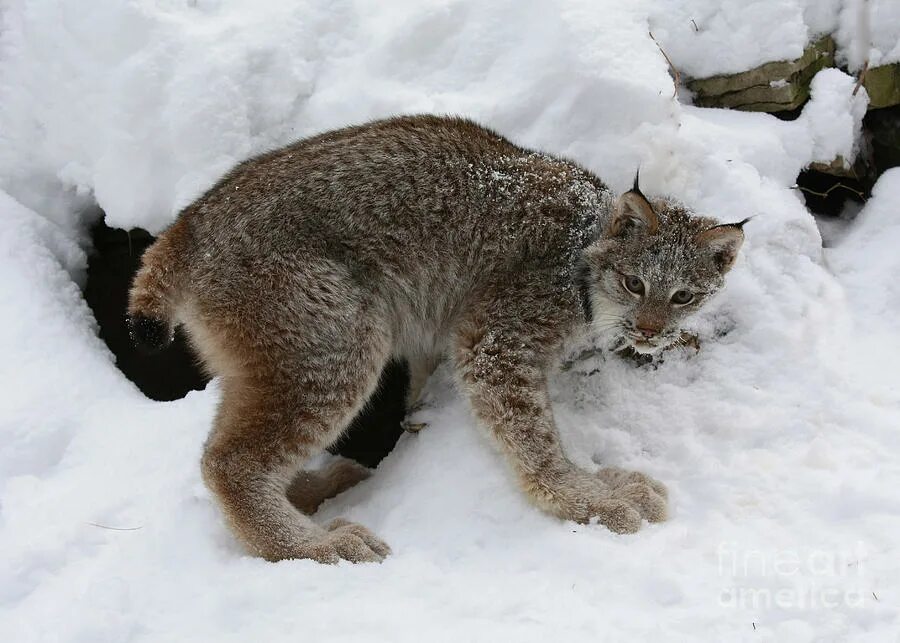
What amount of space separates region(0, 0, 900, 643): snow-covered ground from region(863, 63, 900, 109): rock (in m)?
0.22

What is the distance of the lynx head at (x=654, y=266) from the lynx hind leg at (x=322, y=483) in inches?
69.4

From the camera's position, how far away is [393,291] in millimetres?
4113

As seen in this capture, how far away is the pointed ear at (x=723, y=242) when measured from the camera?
3865mm

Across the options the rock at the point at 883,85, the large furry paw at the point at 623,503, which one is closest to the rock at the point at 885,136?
the rock at the point at 883,85

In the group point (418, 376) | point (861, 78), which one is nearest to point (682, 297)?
point (418, 376)

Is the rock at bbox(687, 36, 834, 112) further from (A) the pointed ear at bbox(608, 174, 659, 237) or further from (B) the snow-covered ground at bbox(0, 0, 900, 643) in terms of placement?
(A) the pointed ear at bbox(608, 174, 659, 237)

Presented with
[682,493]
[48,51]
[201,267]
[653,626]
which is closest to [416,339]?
[201,267]

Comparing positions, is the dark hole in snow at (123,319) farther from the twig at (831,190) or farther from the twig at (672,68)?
the twig at (831,190)

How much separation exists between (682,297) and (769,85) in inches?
86.4

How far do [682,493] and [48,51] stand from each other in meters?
5.49

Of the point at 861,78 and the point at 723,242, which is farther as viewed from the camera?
the point at 861,78

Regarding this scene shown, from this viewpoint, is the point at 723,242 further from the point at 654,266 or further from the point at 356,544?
the point at 356,544

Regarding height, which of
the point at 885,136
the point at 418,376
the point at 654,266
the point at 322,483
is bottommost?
the point at 322,483

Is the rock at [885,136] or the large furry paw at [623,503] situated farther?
the rock at [885,136]
